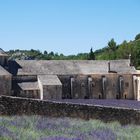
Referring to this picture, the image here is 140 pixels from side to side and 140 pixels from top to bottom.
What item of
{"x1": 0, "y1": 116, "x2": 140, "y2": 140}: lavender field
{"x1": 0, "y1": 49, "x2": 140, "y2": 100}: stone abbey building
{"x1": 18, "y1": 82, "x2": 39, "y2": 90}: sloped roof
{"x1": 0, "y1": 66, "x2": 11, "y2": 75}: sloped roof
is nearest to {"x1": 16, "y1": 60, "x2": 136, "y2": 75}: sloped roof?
{"x1": 0, "y1": 49, "x2": 140, "y2": 100}: stone abbey building

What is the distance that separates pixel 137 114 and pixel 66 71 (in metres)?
34.9

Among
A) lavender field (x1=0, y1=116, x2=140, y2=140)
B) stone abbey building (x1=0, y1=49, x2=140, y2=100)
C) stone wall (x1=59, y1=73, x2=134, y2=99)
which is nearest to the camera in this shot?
lavender field (x1=0, y1=116, x2=140, y2=140)

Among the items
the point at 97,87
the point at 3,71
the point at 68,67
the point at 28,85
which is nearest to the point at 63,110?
the point at 3,71

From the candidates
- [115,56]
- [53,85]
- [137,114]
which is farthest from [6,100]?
[115,56]

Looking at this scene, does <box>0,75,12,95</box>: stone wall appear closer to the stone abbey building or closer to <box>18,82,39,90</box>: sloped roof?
the stone abbey building

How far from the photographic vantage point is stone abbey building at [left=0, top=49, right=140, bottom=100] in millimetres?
48719

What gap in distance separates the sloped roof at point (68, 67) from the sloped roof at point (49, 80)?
2.29 ft

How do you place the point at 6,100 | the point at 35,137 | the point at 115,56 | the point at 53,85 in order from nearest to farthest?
the point at 35,137 < the point at 6,100 < the point at 53,85 < the point at 115,56

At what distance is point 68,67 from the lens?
5394cm

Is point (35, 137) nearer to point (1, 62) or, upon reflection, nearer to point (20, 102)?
point (20, 102)

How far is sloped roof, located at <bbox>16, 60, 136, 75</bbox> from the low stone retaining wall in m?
33.4

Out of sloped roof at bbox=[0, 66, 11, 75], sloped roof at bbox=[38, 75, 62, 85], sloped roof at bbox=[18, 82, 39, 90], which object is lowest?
sloped roof at bbox=[18, 82, 39, 90]

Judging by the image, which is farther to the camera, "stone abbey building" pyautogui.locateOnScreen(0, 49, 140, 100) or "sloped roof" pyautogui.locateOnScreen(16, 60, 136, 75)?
"sloped roof" pyautogui.locateOnScreen(16, 60, 136, 75)

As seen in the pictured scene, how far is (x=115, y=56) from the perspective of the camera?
3450 inches
